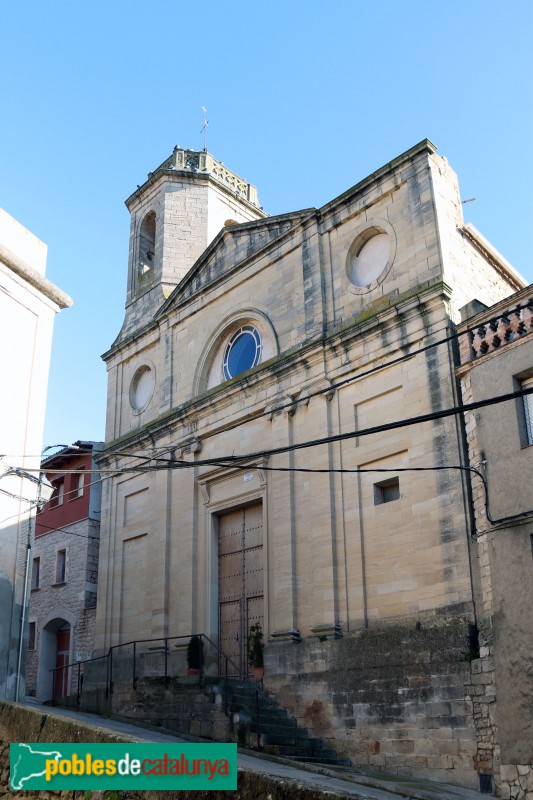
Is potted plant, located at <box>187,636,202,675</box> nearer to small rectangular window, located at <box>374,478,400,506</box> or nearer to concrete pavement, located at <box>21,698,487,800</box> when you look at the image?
concrete pavement, located at <box>21,698,487,800</box>

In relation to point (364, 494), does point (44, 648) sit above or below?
below

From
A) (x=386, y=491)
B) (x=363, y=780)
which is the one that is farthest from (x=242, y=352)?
(x=363, y=780)

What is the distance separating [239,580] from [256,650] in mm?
2193

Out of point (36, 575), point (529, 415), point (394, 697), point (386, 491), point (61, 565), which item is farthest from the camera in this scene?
point (36, 575)

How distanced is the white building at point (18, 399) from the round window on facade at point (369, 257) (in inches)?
243

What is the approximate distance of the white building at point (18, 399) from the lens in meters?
13.3

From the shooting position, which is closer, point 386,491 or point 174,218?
point 386,491

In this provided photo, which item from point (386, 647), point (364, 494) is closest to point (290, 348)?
point (364, 494)

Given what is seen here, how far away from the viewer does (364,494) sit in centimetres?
1584

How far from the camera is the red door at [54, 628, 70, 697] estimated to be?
25.3m

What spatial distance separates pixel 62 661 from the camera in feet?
84.8

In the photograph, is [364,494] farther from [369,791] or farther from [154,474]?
[154,474]

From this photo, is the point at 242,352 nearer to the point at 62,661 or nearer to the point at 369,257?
the point at 369,257

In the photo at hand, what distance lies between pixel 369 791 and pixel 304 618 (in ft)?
16.7
